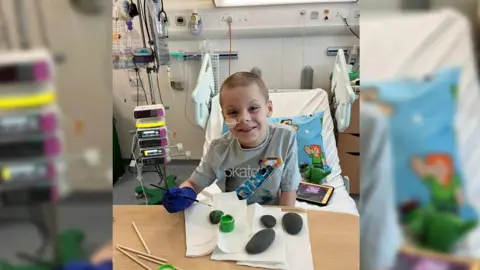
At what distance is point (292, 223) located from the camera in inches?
36.4

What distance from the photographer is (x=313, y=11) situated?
8.61 feet

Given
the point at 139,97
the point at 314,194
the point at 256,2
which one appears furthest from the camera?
the point at 139,97

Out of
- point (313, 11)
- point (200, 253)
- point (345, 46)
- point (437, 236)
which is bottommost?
point (200, 253)

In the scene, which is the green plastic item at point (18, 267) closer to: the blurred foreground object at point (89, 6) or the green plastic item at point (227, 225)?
the blurred foreground object at point (89, 6)

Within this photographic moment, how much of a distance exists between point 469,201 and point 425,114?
7 centimetres

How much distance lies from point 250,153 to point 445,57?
1090 mm

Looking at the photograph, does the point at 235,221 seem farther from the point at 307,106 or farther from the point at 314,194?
the point at 307,106

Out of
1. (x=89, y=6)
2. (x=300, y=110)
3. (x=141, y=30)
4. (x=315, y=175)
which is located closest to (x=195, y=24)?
(x=141, y=30)

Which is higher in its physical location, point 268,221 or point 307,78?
point 307,78

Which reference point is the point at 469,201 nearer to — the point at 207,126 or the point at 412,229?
the point at 412,229

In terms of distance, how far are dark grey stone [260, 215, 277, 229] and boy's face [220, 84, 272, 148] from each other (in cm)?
40

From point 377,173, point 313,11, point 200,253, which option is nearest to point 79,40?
point 377,173

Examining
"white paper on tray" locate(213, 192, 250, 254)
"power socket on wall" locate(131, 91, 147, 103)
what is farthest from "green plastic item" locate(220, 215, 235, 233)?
"power socket on wall" locate(131, 91, 147, 103)

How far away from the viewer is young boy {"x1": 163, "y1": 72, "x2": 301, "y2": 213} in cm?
129
